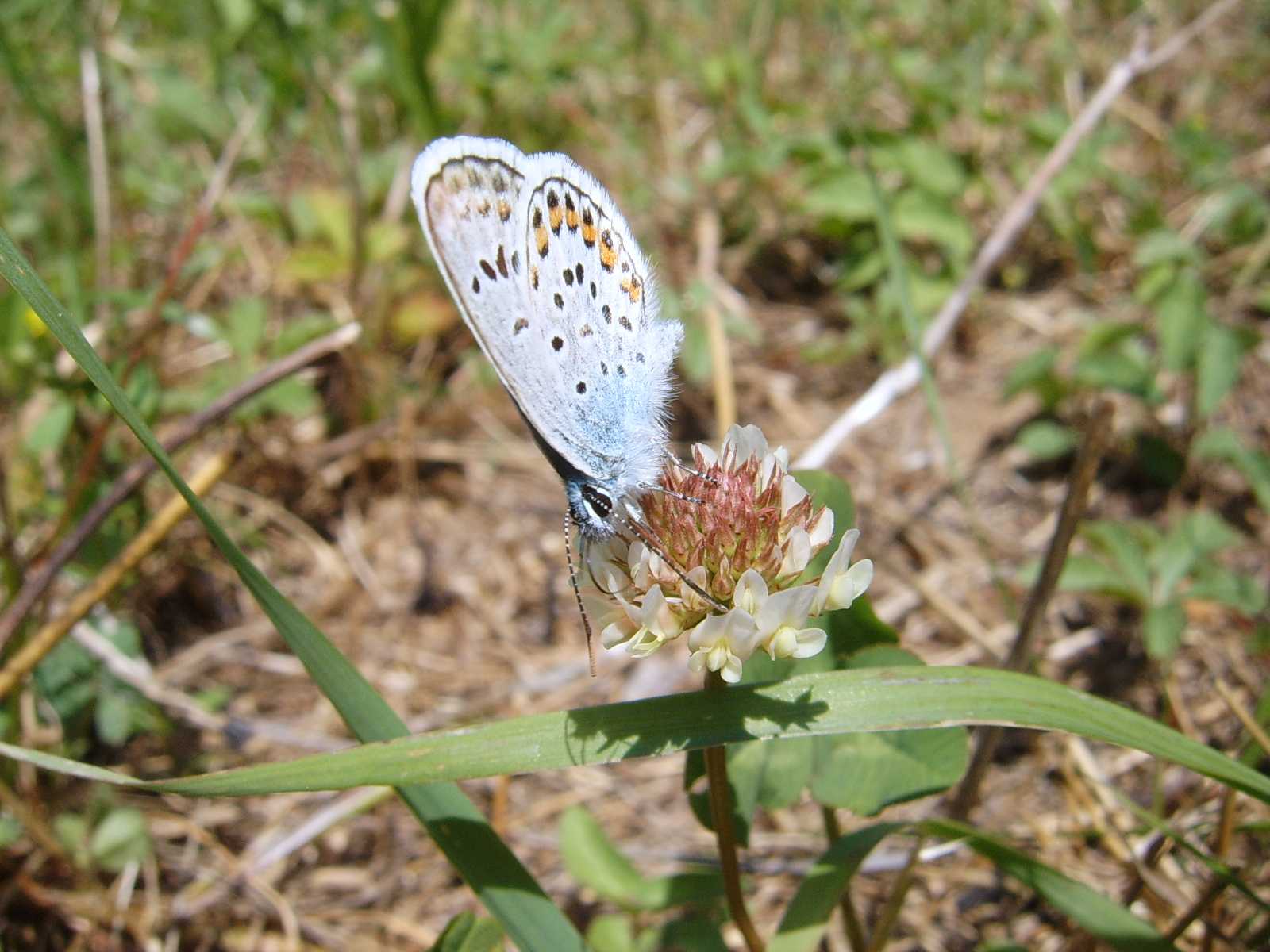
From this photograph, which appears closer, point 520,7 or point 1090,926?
point 1090,926

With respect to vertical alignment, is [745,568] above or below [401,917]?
above

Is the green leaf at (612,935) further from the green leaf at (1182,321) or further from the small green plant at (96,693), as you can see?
the green leaf at (1182,321)

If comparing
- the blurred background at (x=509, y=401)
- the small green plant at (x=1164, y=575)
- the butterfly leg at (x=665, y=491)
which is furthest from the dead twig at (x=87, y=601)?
the small green plant at (x=1164, y=575)

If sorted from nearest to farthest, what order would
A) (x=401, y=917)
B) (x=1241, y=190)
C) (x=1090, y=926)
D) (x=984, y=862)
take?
(x=1090, y=926) → (x=984, y=862) → (x=401, y=917) → (x=1241, y=190)

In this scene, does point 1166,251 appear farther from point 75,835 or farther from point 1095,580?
point 75,835

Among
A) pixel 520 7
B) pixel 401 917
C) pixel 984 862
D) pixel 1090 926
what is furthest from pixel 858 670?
pixel 520 7

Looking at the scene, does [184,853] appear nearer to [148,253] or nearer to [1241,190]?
[148,253]

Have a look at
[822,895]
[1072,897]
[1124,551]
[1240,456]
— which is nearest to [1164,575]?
[1124,551]
